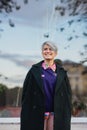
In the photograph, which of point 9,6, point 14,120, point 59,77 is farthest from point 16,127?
point 59,77

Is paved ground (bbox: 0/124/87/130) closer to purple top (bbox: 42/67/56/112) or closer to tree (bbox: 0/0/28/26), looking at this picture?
tree (bbox: 0/0/28/26)

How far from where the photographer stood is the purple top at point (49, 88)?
492 centimetres

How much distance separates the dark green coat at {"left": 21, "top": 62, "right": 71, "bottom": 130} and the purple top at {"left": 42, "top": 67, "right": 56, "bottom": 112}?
0.04 m

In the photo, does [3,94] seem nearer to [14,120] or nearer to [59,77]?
[14,120]

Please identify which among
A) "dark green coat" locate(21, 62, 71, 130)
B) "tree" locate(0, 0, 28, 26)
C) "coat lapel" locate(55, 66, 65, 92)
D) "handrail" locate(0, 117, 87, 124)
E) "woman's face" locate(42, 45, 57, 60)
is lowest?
"handrail" locate(0, 117, 87, 124)

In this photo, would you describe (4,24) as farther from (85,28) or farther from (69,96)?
(69,96)

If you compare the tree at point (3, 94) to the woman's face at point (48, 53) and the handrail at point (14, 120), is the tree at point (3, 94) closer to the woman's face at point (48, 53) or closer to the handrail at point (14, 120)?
the handrail at point (14, 120)

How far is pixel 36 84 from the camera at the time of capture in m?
4.94

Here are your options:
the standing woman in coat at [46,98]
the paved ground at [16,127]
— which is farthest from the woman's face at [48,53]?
the paved ground at [16,127]

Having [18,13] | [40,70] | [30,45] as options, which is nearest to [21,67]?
[30,45]

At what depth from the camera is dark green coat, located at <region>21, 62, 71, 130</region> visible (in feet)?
16.1

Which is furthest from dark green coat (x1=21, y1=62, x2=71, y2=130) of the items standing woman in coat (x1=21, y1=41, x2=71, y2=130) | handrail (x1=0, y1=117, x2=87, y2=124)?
handrail (x1=0, y1=117, x2=87, y2=124)

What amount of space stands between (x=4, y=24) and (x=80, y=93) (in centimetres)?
193

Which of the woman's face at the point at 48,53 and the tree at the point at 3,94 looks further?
the tree at the point at 3,94
